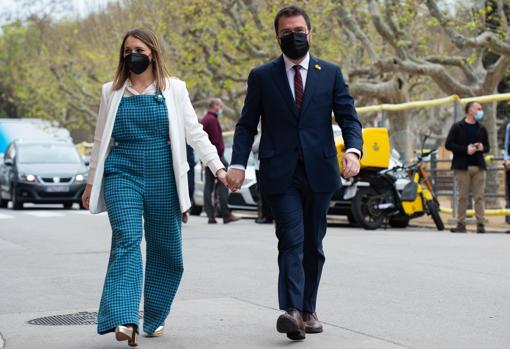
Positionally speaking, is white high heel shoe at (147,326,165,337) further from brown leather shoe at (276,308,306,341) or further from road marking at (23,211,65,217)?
road marking at (23,211,65,217)

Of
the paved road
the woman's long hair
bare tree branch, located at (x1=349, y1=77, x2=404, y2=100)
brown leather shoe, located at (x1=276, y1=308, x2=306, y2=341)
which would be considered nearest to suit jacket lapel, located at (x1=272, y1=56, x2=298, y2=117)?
the woman's long hair

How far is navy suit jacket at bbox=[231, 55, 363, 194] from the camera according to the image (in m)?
6.96

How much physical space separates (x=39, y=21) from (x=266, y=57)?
28.3m

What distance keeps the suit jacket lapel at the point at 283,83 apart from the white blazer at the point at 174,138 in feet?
1.79

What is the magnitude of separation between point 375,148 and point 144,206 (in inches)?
427

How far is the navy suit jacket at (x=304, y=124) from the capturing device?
6965mm

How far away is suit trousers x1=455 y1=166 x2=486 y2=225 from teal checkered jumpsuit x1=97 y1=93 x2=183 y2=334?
34.3 ft

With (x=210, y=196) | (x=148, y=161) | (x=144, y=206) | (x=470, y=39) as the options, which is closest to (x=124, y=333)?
(x=144, y=206)

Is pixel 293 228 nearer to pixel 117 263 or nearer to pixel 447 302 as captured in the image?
pixel 117 263

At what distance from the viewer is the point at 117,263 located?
6.61 m

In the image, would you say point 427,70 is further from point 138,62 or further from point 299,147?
point 138,62

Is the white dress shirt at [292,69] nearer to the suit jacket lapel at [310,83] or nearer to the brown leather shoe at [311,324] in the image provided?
the suit jacket lapel at [310,83]

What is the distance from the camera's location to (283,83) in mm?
7004

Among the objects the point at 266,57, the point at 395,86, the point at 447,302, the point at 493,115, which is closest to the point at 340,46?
the point at 266,57
